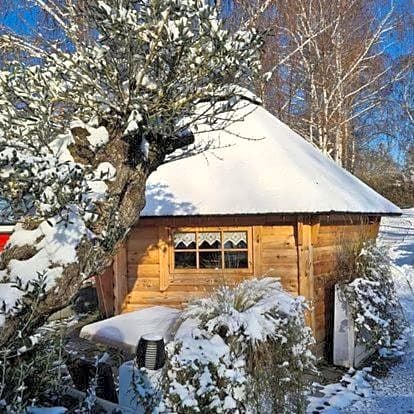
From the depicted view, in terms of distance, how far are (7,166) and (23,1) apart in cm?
831

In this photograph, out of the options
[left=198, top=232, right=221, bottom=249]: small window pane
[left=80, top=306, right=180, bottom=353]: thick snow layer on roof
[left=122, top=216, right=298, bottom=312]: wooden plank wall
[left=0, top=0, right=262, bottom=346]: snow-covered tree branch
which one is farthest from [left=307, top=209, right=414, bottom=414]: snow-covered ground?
[left=0, top=0, right=262, bottom=346]: snow-covered tree branch

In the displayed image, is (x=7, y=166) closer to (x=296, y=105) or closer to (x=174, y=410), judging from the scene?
(x=174, y=410)

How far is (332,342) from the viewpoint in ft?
21.8

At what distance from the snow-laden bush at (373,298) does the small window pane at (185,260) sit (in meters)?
1.98

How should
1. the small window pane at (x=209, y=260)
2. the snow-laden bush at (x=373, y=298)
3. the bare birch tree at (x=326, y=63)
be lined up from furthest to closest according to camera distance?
the bare birch tree at (x=326, y=63)
the small window pane at (x=209, y=260)
the snow-laden bush at (x=373, y=298)

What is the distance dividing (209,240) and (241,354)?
130 inches

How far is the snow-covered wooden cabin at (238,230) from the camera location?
20.7ft

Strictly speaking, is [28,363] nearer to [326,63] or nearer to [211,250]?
[211,250]

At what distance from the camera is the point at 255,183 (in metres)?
6.67

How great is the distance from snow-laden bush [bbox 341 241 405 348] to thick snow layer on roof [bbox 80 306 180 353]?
2488mm

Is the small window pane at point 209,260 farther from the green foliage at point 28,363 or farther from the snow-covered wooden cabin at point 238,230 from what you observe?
the green foliage at point 28,363

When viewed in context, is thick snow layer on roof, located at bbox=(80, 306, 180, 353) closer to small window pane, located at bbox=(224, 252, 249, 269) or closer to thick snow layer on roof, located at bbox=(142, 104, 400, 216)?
thick snow layer on roof, located at bbox=(142, 104, 400, 216)

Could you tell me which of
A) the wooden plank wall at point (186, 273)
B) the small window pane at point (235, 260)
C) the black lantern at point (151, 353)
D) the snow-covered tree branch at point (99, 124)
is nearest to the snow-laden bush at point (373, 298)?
the wooden plank wall at point (186, 273)

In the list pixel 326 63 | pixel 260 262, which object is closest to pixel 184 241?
pixel 260 262
